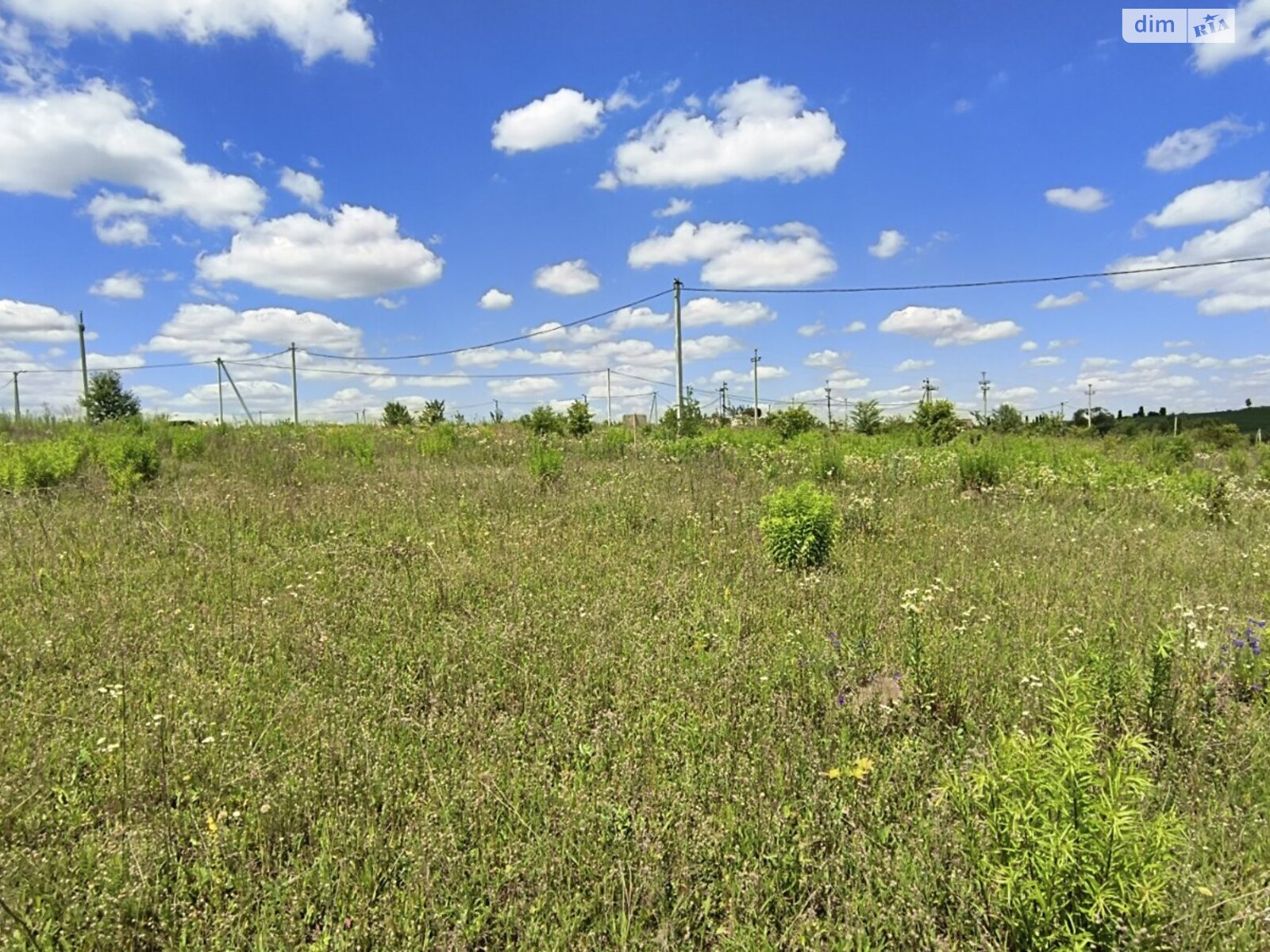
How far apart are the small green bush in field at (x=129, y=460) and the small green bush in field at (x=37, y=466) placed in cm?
36

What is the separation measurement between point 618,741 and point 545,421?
1604 centimetres

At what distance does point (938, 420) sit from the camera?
82.5ft

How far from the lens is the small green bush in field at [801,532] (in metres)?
5.33

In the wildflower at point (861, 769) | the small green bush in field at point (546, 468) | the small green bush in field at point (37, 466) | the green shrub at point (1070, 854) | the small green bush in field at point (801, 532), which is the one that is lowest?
the wildflower at point (861, 769)

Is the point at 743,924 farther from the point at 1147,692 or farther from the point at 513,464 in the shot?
the point at 513,464

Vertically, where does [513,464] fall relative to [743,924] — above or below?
above

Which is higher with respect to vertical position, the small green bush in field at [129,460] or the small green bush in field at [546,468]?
the small green bush in field at [129,460]

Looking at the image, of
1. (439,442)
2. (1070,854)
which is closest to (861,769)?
(1070,854)

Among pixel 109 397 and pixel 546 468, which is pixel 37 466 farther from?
pixel 109 397

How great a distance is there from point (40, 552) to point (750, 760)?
619 centimetres

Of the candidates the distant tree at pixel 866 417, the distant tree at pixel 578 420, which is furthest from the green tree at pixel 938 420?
the distant tree at pixel 578 420

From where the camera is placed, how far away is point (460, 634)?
382 centimetres

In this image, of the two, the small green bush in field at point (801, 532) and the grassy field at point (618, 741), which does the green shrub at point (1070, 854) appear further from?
the small green bush in field at point (801, 532)

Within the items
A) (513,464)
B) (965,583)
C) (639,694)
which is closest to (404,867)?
(639,694)
